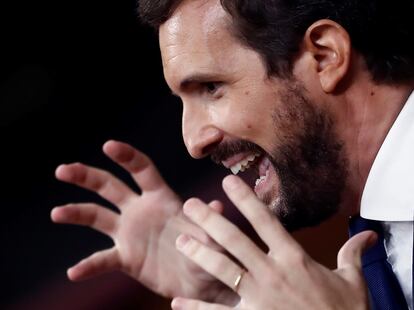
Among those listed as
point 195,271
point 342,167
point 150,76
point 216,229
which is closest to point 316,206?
point 342,167

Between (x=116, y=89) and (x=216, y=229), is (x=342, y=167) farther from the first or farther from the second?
(x=116, y=89)

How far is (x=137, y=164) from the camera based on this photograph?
3.17 feet

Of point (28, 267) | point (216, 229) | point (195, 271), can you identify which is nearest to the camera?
point (216, 229)

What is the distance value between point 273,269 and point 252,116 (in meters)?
0.36

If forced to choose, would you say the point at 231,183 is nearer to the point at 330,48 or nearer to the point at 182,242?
the point at 182,242

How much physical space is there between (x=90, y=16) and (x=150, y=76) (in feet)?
0.63

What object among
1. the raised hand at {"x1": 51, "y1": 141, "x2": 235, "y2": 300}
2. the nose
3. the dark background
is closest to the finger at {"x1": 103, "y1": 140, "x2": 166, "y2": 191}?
the raised hand at {"x1": 51, "y1": 141, "x2": 235, "y2": 300}

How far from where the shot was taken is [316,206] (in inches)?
43.3

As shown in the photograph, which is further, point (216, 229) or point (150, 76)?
point (150, 76)

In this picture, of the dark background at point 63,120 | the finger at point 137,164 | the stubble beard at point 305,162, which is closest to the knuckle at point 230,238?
the finger at point 137,164

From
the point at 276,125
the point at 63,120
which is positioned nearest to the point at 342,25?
the point at 276,125

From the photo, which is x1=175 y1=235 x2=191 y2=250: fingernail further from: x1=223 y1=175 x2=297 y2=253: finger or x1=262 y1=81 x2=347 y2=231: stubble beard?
x1=262 y1=81 x2=347 y2=231: stubble beard

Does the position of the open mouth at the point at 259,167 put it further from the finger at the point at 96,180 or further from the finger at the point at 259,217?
the finger at the point at 259,217

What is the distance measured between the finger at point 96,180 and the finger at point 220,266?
0.65 ft
